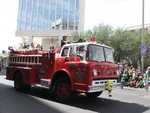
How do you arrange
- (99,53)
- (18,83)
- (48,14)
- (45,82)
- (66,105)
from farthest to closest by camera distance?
(48,14) → (18,83) → (45,82) → (99,53) → (66,105)

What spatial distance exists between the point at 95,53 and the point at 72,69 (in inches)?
41.7

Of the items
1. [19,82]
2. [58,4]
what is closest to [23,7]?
[58,4]

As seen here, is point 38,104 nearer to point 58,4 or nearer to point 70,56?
point 70,56

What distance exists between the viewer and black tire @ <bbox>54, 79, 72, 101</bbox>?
11555 millimetres

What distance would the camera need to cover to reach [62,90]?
11.8 m

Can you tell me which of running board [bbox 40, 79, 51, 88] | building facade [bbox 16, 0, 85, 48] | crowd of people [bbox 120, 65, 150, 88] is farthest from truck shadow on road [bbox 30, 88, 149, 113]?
building facade [bbox 16, 0, 85, 48]

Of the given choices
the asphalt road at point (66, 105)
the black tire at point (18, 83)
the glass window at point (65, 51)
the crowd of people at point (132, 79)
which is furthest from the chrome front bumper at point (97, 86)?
the crowd of people at point (132, 79)

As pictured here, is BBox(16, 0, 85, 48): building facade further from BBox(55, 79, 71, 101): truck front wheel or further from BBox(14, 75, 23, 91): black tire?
BBox(55, 79, 71, 101): truck front wheel

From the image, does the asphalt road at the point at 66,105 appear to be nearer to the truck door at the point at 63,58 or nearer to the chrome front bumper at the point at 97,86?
the chrome front bumper at the point at 97,86

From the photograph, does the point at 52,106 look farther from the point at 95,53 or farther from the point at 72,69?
the point at 95,53

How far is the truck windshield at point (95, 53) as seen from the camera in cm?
1103

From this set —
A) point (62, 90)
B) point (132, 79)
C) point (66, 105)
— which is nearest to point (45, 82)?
point (62, 90)

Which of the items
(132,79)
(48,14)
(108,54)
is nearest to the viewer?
(108,54)

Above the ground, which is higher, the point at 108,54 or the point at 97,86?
the point at 108,54
